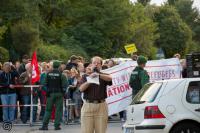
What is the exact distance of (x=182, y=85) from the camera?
1326 cm

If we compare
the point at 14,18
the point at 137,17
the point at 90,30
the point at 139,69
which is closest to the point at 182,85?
the point at 139,69

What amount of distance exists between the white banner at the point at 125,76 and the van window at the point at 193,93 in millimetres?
7678

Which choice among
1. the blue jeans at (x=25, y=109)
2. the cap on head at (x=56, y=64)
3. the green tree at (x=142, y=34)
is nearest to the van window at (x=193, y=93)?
the cap on head at (x=56, y=64)

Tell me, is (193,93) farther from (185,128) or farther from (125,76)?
(125,76)

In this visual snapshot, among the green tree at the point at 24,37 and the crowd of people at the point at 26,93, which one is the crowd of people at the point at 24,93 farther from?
the green tree at the point at 24,37

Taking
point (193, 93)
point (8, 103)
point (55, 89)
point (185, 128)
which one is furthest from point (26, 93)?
point (185, 128)

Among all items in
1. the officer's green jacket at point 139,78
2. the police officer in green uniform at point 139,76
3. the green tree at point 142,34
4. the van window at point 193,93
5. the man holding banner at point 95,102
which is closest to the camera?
the van window at point 193,93

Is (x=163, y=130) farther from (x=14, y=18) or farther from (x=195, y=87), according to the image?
(x=14, y=18)

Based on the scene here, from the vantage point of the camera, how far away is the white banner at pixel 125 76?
21.0 meters

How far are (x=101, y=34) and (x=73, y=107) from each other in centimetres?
4404

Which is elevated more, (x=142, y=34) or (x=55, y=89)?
(x=142, y=34)

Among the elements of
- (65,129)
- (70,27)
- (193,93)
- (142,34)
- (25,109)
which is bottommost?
(65,129)

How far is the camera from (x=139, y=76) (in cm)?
1798

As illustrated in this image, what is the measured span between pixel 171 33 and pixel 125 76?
89670 mm
